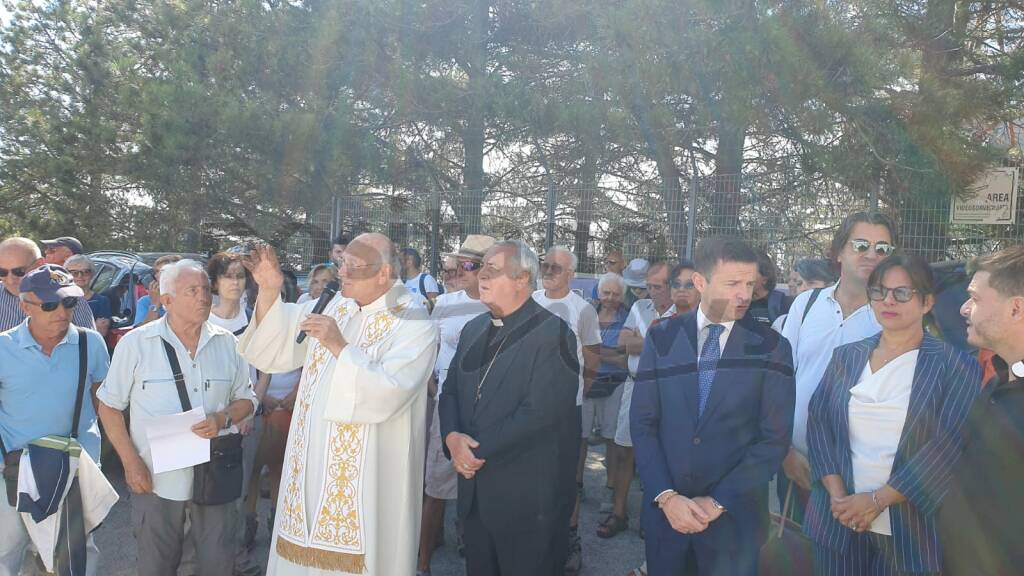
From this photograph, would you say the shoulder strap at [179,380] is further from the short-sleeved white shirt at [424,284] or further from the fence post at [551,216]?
the fence post at [551,216]

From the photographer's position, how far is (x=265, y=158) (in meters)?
10.8

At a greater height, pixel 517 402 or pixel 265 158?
pixel 265 158

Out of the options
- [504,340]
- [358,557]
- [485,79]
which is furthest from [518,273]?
[485,79]

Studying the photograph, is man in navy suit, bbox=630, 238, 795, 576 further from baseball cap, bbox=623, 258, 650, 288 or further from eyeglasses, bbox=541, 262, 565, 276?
baseball cap, bbox=623, 258, 650, 288

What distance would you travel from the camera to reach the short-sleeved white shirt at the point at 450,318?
5.11 m

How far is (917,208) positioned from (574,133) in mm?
3995

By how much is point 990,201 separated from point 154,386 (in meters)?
6.77

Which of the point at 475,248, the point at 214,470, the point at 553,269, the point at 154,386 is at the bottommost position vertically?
the point at 214,470

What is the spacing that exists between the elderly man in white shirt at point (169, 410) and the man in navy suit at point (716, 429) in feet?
6.57

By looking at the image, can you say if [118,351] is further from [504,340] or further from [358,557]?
[504,340]

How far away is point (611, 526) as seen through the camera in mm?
5262

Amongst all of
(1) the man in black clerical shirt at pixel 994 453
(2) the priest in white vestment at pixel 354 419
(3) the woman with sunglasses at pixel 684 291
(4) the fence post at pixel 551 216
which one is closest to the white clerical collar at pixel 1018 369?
(1) the man in black clerical shirt at pixel 994 453

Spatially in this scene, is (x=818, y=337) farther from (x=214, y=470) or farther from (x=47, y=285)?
(x=47, y=285)

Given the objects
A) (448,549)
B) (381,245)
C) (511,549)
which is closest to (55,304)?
(381,245)
